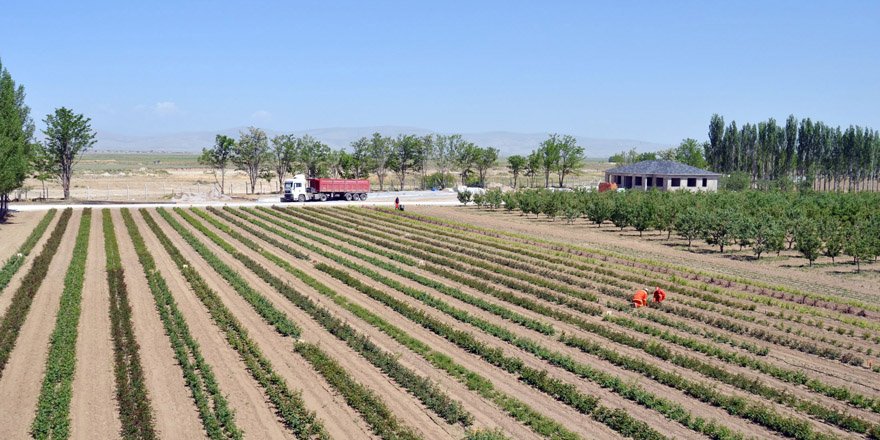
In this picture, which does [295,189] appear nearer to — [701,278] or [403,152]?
[403,152]

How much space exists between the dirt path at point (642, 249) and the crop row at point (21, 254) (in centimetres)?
2590

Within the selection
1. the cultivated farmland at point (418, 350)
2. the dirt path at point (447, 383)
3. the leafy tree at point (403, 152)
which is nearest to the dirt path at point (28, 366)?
the cultivated farmland at point (418, 350)

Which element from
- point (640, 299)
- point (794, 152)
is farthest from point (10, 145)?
point (794, 152)

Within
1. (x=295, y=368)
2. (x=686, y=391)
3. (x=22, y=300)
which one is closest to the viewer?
(x=686, y=391)

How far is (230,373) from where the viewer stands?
16.7 meters

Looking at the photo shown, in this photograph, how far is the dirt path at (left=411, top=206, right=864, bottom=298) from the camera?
93.6 ft

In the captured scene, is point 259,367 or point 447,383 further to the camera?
point 259,367

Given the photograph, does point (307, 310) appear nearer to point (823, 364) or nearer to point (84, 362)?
point (84, 362)

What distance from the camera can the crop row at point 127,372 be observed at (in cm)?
1336

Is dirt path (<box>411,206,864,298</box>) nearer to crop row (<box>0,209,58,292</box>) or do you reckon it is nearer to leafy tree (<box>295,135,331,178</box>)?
crop row (<box>0,209,58,292</box>)

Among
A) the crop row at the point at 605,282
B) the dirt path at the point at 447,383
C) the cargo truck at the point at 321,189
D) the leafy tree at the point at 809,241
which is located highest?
the cargo truck at the point at 321,189

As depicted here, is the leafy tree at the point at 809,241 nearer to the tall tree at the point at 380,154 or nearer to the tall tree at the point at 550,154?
the tall tree at the point at 550,154

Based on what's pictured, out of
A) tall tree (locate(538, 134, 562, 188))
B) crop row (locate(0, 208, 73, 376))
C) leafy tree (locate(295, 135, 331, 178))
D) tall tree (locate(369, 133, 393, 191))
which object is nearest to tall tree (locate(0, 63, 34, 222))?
crop row (locate(0, 208, 73, 376))

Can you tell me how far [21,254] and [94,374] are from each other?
19589 millimetres
